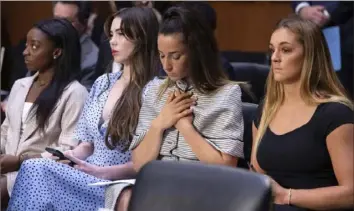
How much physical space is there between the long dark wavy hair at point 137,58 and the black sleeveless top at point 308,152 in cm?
78

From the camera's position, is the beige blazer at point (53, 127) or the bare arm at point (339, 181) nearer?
the bare arm at point (339, 181)

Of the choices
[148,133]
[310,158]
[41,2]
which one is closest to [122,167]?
[148,133]

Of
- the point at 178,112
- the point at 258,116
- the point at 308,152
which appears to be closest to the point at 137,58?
the point at 178,112

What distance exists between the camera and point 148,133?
3021mm

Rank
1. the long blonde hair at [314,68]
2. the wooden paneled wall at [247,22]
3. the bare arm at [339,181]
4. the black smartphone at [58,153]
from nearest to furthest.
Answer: the bare arm at [339,181] < the long blonde hair at [314,68] < the black smartphone at [58,153] < the wooden paneled wall at [247,22]

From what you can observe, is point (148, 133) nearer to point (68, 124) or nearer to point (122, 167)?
point (122, 167)

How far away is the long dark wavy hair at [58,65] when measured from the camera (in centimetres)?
363

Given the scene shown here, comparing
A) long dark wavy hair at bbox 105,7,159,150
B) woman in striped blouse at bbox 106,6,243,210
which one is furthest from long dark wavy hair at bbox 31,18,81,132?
woman in striped blouse at bbox 106,6,243,210

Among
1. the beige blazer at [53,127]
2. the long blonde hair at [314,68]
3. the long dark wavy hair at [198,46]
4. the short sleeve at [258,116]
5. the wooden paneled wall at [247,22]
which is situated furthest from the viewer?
the wooden paneled wall at [247,22]

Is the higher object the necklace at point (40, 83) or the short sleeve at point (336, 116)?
the short sleeve at point (336, 116)

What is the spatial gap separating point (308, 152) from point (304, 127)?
0.28 ft

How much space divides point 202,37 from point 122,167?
60 centimetres

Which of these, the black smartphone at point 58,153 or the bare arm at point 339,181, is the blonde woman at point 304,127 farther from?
the black smartphone at point 58,153

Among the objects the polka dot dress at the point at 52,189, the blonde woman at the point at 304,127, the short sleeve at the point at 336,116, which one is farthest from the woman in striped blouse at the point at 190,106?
the short sleeve at the point at 336,116
